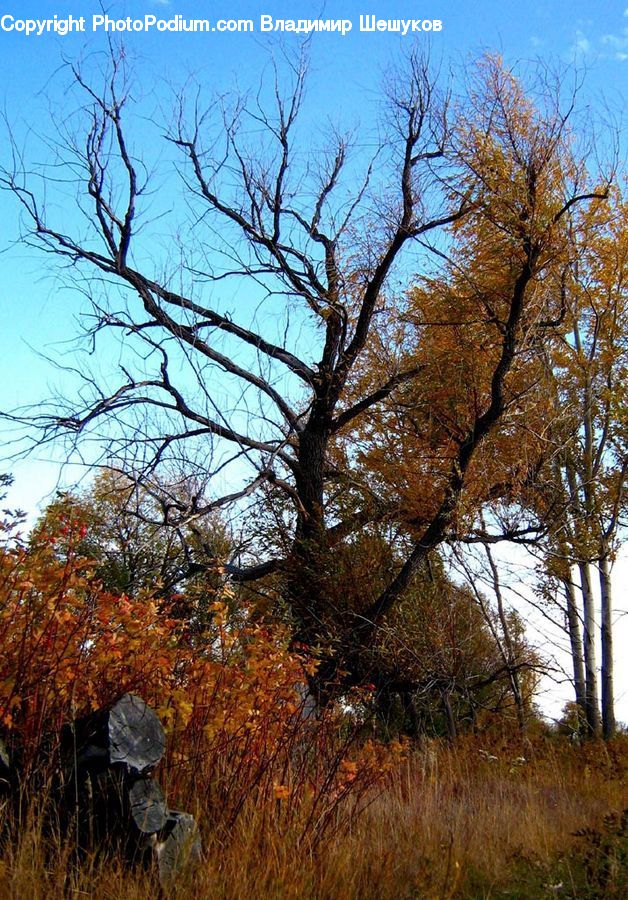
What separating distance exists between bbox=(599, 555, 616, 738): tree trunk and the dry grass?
4.36 metres

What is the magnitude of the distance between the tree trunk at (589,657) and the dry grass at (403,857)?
4476 mm

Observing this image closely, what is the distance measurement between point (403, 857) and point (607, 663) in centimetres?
747

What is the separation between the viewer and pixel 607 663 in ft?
37.7

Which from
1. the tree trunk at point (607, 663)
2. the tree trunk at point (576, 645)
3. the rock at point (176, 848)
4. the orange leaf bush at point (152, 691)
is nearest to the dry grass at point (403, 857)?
the rock at point (176, 848)

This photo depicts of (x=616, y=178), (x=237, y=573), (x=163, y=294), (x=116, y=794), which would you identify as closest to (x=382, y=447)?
(x=237, y=573)

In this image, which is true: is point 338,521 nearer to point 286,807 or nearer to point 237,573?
point 237,573

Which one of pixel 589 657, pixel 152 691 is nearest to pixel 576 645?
pixel 589 657

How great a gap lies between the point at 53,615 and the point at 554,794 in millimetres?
5124

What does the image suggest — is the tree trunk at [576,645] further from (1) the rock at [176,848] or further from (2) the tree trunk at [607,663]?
(1) the rock at [176,848]

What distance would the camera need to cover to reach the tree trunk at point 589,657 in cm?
1162

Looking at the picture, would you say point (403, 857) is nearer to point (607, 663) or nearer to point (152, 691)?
point (152, 691)

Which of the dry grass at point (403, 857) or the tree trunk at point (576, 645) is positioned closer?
the dry grass at point (403, 857)

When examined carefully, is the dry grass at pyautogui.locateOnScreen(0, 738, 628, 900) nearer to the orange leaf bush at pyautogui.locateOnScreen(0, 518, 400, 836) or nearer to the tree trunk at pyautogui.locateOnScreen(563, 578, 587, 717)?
the orange leaf bush at pyautogui.locateOnScreen(0, 518, 400, 836)

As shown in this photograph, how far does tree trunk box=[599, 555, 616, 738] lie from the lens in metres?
11.4
